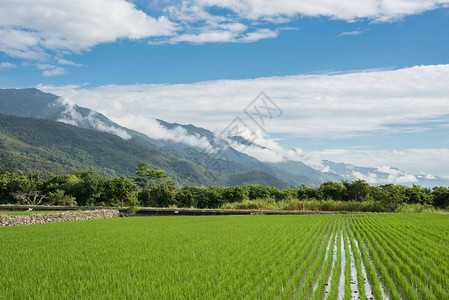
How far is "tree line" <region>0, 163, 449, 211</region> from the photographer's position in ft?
110

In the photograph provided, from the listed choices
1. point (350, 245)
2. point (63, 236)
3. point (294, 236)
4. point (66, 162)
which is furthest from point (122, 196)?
point (66, 162)

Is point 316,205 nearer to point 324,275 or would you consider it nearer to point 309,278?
point 324,275

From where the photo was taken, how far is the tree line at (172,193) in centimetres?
3353

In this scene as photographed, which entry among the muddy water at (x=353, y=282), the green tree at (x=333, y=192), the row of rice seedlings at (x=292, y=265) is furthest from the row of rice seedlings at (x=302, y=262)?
the green tree at (x=333, y=192)

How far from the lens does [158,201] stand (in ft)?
126

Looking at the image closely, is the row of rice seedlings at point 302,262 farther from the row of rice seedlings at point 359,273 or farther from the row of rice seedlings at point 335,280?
the row of rice seedlings at point 359,273

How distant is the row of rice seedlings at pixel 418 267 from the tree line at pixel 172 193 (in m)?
22.1

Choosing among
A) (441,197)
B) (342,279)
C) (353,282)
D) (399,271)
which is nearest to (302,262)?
(342,279)

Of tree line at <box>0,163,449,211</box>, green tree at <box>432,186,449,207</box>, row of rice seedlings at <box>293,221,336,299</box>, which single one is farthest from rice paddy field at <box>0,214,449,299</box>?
green tree at <box>432,186,449,207</box>

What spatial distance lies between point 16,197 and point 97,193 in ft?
30.0

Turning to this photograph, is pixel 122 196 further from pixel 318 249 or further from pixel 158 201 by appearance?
pixel 318 249

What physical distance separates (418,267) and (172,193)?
31.6 meters

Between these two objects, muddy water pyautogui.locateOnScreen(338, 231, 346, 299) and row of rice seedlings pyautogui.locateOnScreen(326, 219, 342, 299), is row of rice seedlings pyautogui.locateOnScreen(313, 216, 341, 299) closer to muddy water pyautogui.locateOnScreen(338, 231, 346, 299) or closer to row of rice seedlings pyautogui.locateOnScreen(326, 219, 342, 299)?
row of rice seedlings pyautogui.locateOnScreen(326, 219, 342, 299)

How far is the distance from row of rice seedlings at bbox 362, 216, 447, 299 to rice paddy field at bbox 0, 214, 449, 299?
3 centimetres
